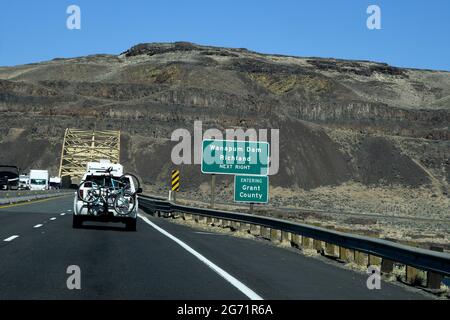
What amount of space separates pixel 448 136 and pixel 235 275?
359ft

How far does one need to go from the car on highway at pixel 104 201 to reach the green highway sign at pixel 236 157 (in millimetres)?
9722

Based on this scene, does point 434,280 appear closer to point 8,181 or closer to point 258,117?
point 8,181

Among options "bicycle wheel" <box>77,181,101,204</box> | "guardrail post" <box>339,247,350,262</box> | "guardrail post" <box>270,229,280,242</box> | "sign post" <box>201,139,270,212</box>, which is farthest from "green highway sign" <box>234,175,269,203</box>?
"guardrail post" <box>339,247,350,262</box>

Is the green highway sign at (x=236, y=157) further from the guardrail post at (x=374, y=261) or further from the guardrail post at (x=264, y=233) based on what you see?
the guardrail post at (x=374, y=261)

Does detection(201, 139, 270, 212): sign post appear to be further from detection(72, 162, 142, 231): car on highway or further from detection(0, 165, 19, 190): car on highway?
detection(0, 165, 19, 190): car on highway

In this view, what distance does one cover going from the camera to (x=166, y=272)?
13.2 m

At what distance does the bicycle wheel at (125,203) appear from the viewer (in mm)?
24233

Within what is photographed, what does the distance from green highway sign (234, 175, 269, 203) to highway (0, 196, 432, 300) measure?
10831 mm

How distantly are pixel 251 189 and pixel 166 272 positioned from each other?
19269 mm

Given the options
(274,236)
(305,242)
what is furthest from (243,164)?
(305,242)

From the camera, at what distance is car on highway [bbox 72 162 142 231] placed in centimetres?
2394

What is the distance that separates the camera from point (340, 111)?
13412cm
